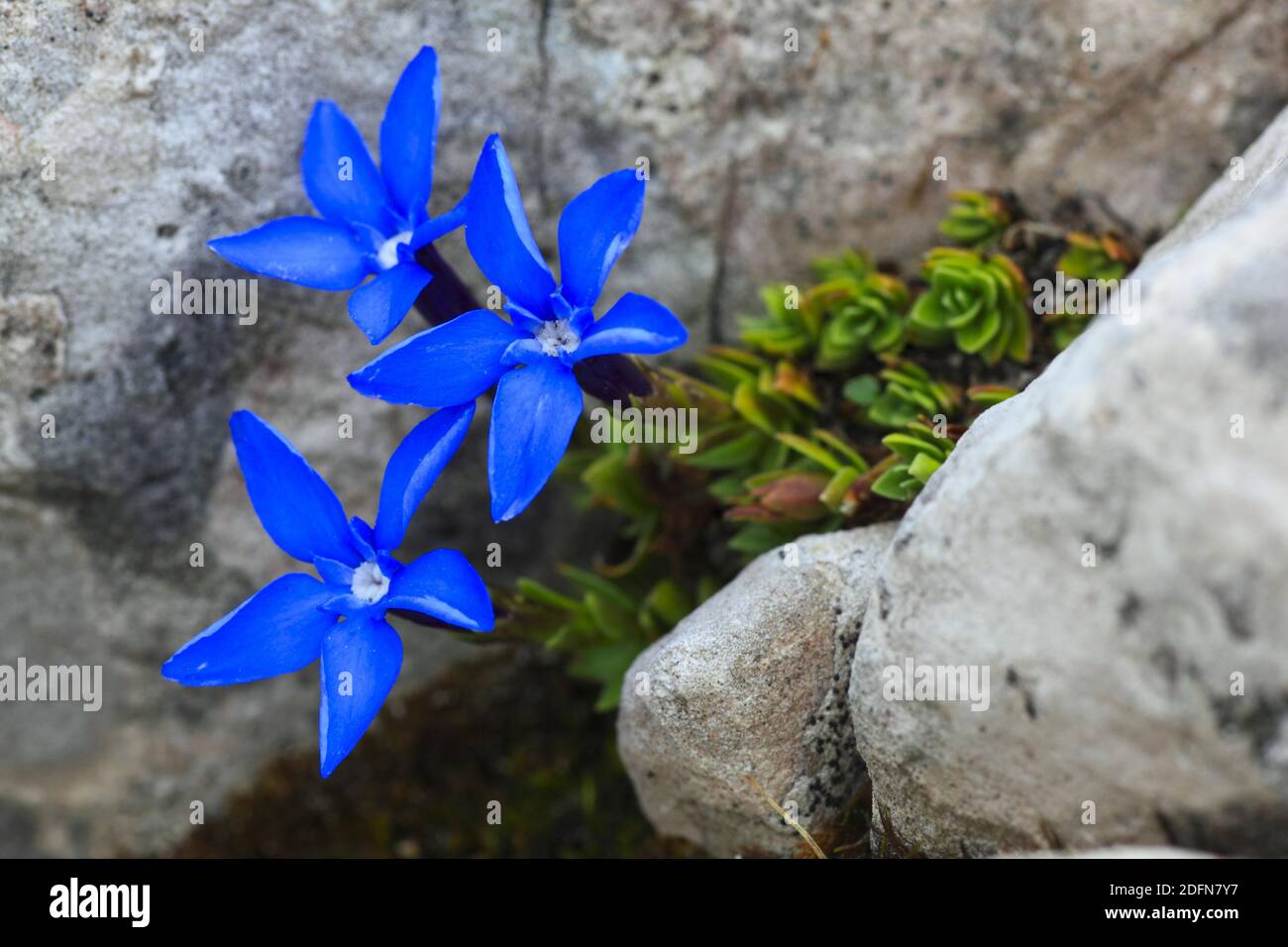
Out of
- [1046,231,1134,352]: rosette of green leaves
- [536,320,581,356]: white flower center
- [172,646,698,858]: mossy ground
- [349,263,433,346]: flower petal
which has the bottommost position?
[172,646,698,858]: mossy ground

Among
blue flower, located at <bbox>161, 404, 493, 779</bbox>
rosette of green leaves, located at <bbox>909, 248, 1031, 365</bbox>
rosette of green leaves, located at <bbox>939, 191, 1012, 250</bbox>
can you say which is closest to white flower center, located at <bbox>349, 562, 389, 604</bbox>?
blue flower, located at <bbox>161, 404, 493, 779</bbox>

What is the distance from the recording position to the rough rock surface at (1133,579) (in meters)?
1.96

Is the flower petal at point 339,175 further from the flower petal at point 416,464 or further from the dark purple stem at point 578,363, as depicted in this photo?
the flower petal at point 416,464

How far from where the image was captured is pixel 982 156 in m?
3.87

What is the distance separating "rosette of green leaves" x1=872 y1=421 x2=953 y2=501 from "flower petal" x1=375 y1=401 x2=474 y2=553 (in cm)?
108

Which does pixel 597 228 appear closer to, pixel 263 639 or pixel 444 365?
pixel 444 365

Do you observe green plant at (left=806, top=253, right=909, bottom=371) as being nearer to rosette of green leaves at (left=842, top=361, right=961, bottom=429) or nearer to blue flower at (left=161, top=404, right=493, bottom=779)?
rosette of green leaves at (left=842, top=361, right=961, bottom=429)

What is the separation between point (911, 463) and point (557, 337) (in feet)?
3.25

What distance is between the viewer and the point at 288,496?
2957mm

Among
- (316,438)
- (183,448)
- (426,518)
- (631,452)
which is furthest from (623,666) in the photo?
(183,448)

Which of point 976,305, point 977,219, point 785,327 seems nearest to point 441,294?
point 785,327

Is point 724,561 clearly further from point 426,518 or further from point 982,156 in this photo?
point 982,156

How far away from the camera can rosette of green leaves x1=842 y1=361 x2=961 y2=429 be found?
3.45 metres

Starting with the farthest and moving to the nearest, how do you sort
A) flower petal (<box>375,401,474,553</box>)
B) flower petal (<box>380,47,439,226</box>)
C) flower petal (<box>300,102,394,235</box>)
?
flower petal (<box>300,102,394,235</box>) → flower petal (<box>380,47,439,226</box>) → flower petal (<box>375,401,474,553</box>)
